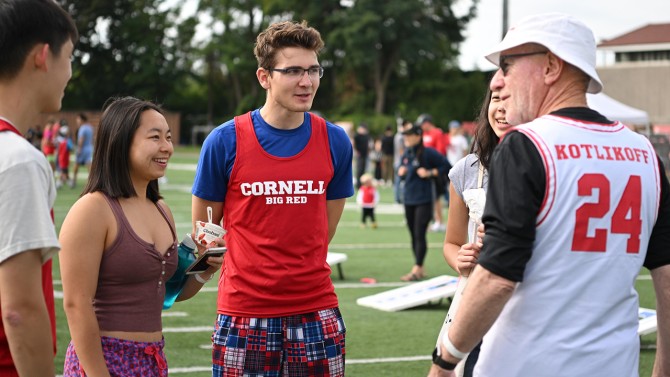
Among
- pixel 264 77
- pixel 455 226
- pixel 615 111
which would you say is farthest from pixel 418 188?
pixel 615 111

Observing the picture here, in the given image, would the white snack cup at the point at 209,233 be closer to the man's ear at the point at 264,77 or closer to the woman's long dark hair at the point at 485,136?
the man's ear at the point at 264,77

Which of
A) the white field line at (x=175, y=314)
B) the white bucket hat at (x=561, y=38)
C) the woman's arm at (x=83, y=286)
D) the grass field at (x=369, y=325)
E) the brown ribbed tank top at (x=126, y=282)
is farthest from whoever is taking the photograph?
the white field line at (x=175, y=314)

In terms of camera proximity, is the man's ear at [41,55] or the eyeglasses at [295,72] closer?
the man's ear at [41,55]

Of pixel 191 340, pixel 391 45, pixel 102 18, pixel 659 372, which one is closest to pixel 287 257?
pixel 659 372

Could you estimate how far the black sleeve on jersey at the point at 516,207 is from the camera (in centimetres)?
297

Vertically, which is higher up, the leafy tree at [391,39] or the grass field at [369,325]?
the leafy tree at [391,39]

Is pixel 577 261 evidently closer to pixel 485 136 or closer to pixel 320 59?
pixel 485 136

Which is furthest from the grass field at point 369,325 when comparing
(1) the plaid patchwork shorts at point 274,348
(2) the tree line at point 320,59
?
(2) the tree line at point 320,59

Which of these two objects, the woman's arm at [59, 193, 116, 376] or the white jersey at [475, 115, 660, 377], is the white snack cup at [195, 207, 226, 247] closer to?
the woman's arm at [59, 193, 116, 376]

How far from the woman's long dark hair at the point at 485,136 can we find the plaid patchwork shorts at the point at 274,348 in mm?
1112

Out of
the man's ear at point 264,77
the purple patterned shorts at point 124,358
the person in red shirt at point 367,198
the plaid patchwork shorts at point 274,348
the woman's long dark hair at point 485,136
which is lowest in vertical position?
the person in red shirt at point 367,198

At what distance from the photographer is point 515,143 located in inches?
119

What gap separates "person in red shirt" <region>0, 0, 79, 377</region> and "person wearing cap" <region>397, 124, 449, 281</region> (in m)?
9.81

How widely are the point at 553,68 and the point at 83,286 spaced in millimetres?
1864
